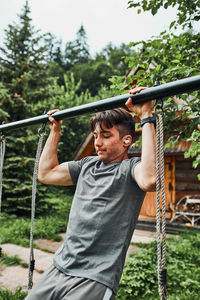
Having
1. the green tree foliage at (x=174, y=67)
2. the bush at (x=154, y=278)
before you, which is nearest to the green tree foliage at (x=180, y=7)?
the green tree foliage at (x=174, y=67)

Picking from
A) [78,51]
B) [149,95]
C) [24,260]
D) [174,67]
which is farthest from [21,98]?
[78,51]

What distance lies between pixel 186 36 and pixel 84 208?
2.27 metres

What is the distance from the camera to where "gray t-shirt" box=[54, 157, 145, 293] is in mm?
1191

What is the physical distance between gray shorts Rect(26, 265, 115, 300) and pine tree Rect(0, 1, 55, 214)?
269 inches

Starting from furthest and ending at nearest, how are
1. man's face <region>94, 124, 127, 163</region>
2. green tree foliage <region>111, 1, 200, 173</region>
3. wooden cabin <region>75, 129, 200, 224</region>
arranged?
1. wooden cabin <region>75, 129, 200, 224</region>
2. green tree foliage <region>111, 1, 200, 173</region>
3. man's face <region>94, 124, 127, 163</region>

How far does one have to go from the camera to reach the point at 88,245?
123 cm

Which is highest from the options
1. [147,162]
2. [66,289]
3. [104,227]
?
[147,162]

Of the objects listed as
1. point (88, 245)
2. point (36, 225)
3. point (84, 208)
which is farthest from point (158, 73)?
point (36, 225)

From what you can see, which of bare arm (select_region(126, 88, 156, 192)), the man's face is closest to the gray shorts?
bare arm (select_region(126, 88, 156, 192))

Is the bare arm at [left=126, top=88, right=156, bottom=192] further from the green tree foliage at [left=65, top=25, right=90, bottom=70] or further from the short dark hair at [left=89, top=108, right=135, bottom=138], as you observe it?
the green tree foliage at [left=65, top=25, right=90, bottom=70]

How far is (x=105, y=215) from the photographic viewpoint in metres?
1.25

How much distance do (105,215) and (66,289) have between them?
0.40 metres

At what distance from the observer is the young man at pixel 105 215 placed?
1.17 metres

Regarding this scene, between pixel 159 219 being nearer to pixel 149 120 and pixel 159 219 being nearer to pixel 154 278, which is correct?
pixel 149 120
